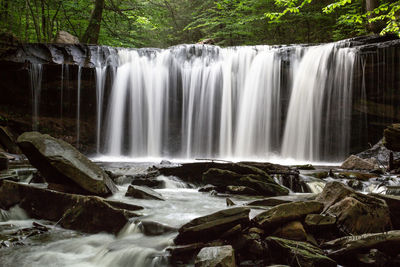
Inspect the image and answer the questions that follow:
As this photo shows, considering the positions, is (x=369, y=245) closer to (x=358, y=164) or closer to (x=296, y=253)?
(x=296, y=253)

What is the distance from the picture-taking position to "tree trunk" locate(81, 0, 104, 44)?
1548cm

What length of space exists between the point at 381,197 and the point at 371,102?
29.8 ft

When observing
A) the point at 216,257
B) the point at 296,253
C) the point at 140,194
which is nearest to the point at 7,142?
the point at 140,194

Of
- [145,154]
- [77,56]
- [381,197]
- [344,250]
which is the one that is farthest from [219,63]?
[344,250]

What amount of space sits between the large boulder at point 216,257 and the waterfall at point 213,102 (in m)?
10.4

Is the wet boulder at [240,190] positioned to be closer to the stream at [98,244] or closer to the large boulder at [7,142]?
the stream at [98,244]

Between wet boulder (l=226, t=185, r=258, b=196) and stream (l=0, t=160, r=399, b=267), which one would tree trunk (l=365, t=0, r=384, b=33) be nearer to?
wet boulder (l=226, t=185, r=258, b=196)

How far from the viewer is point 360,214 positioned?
158 inches

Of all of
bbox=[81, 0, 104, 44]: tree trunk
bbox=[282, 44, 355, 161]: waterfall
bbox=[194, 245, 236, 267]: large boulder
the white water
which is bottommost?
the white water

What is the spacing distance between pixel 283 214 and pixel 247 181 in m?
3.10

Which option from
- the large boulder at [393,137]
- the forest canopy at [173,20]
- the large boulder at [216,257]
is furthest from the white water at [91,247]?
the forest canopy at [173,20]

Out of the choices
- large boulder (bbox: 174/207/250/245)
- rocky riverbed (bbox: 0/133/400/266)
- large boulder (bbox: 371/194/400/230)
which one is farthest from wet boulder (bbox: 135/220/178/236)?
large boulder (bbox: 371/194/400/230)

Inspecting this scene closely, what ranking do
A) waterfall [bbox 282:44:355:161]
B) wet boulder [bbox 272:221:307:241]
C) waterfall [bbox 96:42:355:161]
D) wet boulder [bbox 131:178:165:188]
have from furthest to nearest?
1. waterfall [bbox 96:42:355:161]
2. waterfall [bbox 282:44:355:161]
3. wet boulder [bbox 131:178:165:188]
4. wet boulder [bbox 272:221:307:241]

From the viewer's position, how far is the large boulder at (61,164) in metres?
5.60
